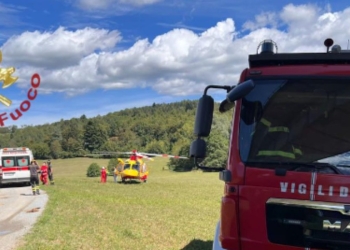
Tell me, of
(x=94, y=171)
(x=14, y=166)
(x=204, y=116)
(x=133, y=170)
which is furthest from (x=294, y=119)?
(x=94, y=171)

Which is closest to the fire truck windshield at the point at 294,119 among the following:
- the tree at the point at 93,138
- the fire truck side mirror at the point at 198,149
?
the fire truck side mirror at the point at 198,149

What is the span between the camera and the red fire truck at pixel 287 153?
3369mm

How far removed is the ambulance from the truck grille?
22320 mm

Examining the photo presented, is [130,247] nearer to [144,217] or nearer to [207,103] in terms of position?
[144,217]

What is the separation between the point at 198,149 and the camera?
12.9 feet

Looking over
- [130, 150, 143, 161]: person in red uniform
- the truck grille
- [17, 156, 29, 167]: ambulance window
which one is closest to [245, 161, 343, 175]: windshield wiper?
the truck grille

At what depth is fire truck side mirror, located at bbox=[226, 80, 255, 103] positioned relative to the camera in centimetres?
376

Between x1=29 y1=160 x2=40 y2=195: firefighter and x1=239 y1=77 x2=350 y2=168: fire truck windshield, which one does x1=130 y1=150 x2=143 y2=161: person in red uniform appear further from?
x1=239 y1=77 x2=350 y2=168: fire truck windshield

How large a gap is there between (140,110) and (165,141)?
Result: 5391 cm

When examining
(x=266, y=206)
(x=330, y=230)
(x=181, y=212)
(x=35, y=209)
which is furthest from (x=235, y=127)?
(x=35, y=209)

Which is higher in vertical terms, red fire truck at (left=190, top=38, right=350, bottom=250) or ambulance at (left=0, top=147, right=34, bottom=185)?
red fire truck at (left=190, top=38, right=350, bottom=250)

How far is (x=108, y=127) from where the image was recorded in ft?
348

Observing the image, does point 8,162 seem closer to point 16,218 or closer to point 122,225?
point 16,218

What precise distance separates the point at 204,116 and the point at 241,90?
0.42 meters
